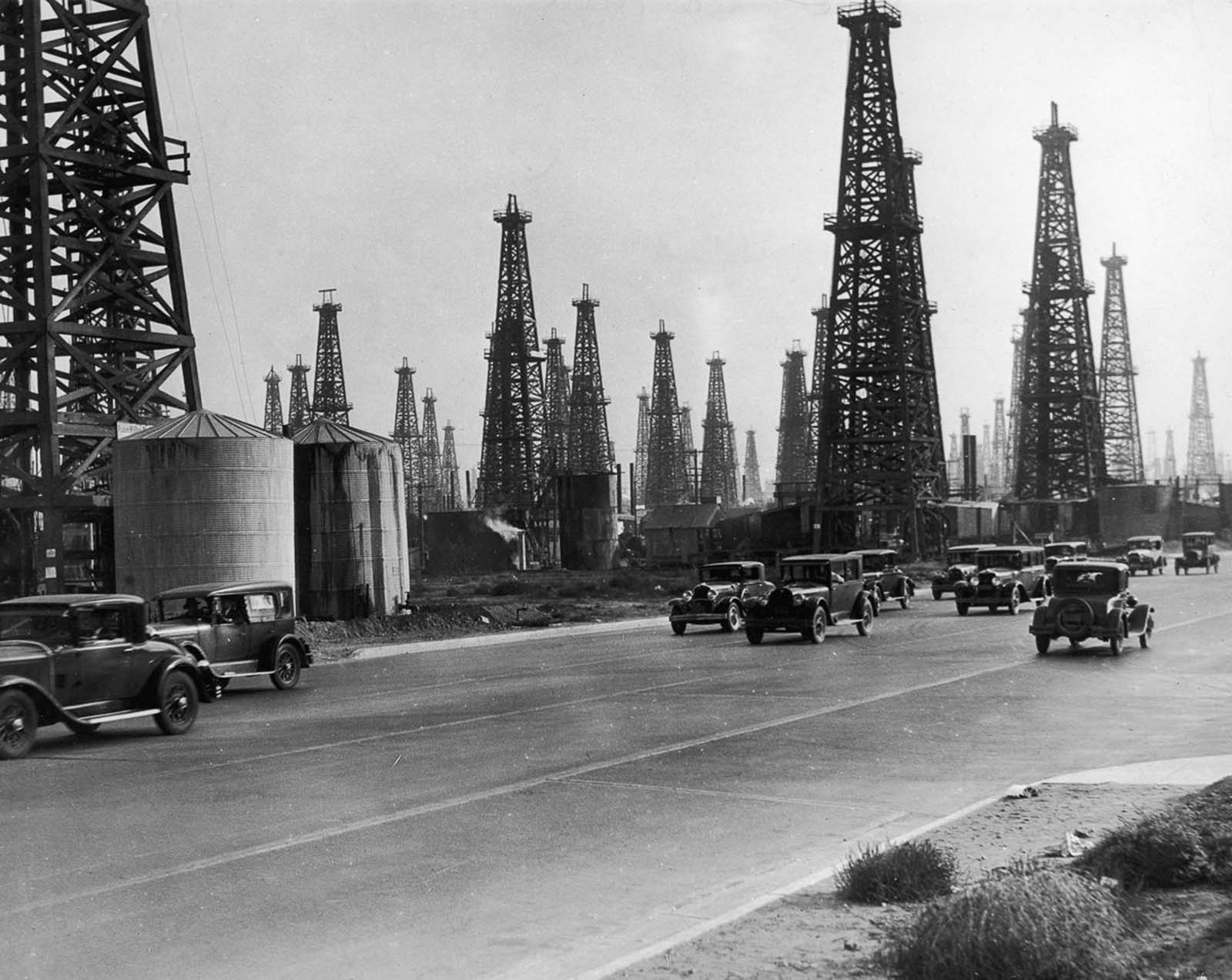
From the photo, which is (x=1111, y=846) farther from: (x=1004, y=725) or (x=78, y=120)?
(x=78, y=120)

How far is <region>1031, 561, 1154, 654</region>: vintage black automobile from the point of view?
23000 mm

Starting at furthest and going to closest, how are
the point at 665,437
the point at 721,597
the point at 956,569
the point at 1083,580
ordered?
the point at 665,437, the point at 956,569, the point at 721,597, the point at 1083,580

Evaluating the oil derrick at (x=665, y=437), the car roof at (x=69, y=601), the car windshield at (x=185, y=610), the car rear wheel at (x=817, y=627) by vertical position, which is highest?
the oil derrick at (x=665, y=437)

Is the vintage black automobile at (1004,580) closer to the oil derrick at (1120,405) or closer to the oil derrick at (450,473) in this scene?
the oil derrick at (1120,405)

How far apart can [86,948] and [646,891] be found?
3107mm

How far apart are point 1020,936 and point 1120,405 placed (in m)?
112

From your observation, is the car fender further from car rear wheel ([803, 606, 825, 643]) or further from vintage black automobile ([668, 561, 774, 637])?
vintage black automobile ([668, 561, 774, 637])

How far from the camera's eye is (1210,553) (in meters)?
59.8

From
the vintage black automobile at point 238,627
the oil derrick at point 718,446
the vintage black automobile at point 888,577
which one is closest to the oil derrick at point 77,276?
the vintage black automobile at point 238,627

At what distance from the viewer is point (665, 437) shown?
12756cm

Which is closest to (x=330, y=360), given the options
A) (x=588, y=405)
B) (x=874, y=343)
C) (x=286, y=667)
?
(x=588, y=405)

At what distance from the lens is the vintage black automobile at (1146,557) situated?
58.8 metres

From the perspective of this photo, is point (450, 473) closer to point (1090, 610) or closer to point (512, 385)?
point (512, 385)

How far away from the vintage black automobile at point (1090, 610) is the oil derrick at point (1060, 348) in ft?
218
